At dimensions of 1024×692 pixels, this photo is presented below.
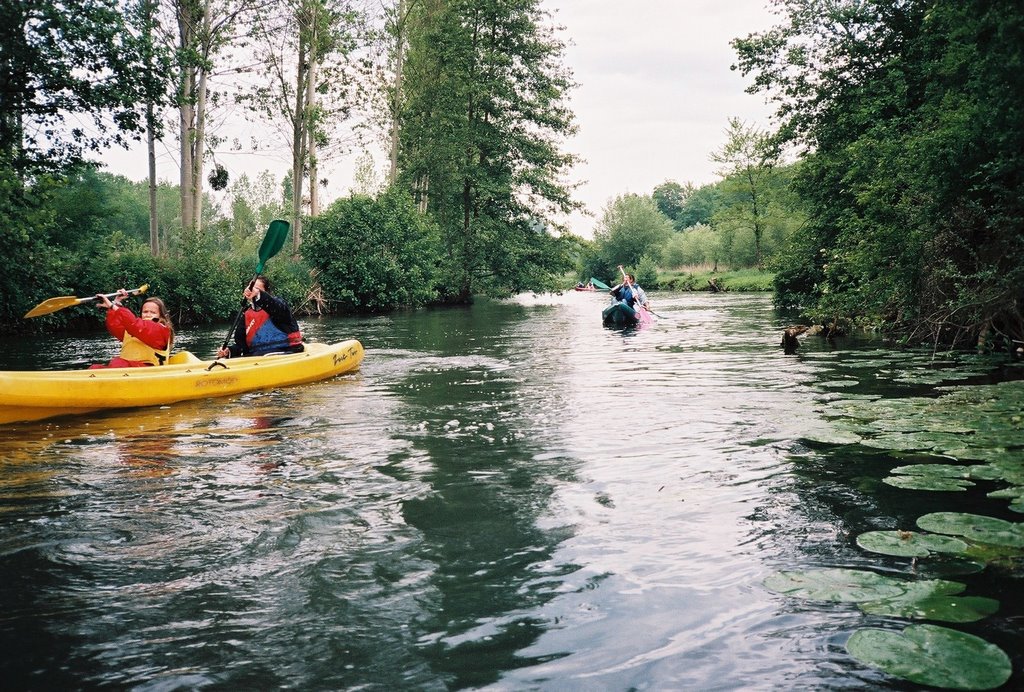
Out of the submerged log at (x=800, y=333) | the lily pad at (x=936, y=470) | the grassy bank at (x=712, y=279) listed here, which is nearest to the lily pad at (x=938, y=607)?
the lily pad at (x=936, y=470)

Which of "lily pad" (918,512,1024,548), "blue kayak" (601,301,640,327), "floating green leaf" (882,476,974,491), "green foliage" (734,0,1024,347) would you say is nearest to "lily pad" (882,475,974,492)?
"floating green leaf" (882,476,974,491)

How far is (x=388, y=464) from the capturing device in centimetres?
472

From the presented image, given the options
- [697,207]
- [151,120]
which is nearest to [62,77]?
[151,120]

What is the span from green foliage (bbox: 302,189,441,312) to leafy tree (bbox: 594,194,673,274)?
117 feet

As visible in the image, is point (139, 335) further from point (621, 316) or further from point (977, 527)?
point (621, 316)

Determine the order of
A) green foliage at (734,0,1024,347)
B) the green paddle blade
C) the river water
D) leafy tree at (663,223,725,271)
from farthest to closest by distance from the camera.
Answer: leafy tree at (663,223,725,271), the green paddle blade, green foliage at (734,0,1024,347), the river water

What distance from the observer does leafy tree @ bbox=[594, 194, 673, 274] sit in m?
61.2

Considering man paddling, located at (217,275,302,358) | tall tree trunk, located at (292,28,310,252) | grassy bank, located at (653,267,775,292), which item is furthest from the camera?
grassy bank, located at (653,267,775,292)

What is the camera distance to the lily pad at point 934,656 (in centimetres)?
194

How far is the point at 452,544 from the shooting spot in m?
3.29

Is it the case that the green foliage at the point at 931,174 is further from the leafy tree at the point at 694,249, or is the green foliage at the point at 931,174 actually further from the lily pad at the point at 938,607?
the leafy tree at the point at 694,249

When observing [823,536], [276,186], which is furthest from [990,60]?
[276,186]

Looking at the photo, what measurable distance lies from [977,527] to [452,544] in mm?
2130

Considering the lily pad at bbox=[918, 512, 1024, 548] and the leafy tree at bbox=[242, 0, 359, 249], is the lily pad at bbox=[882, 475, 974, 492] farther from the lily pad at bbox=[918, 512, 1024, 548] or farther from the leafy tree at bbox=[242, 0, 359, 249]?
the leafy tree at bbox=[242, 0, 359, 249]
